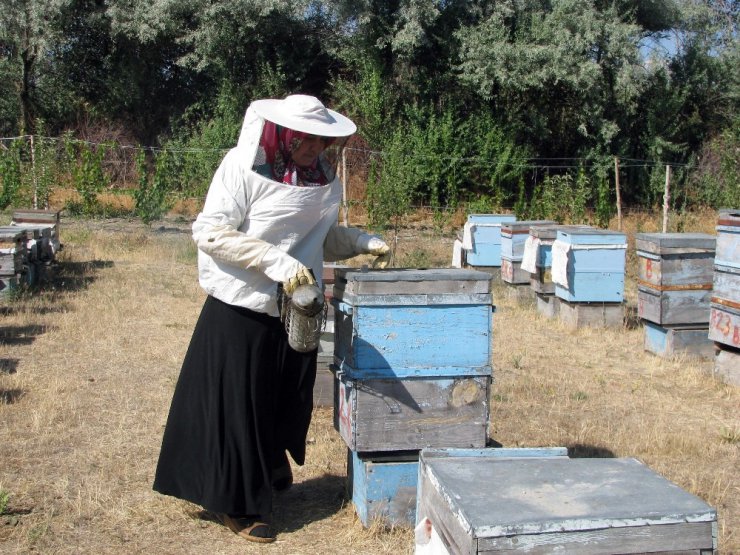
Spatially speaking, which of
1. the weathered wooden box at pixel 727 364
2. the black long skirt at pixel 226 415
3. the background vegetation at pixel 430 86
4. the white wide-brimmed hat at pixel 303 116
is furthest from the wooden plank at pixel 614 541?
the background vegetation at pixel 430 86

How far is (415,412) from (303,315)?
1.99ft

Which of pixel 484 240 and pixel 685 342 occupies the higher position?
pixel 484 240

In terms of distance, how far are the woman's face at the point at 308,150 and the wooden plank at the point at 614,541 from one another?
5.66ft

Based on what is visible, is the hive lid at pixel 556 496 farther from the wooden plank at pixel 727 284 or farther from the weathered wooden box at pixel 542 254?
the weathered wooden box at pixel 542 254

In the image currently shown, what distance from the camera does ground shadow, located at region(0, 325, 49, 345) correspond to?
6.58 meters

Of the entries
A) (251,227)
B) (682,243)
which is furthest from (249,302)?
(682,243)

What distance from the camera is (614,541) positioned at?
194cm

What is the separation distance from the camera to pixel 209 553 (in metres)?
3.14

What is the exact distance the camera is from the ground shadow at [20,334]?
658 centimetres

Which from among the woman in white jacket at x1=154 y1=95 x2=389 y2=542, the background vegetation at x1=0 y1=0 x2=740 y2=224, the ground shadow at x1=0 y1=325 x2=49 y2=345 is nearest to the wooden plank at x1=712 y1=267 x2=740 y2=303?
the woman in white jacket at x1=154 y1=95 x2=389 y2=542

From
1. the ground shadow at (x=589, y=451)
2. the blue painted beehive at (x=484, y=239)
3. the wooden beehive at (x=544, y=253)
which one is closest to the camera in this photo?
the ground shadow at (x=589, y=451)

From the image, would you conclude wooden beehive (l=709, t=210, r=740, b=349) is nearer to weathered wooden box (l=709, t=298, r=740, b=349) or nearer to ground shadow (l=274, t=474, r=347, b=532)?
weathered wooden box (l=709, t=298, r=740, b=349)

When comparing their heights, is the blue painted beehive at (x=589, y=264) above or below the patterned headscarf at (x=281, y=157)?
below

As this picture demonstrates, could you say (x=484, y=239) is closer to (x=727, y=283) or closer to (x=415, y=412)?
(x=727, y=283)
